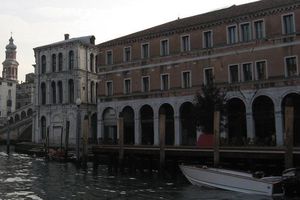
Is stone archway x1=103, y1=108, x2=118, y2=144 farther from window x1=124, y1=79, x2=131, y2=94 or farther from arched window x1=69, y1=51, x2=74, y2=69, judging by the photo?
arched window x1=69, y1=51, x2=74, y2=69

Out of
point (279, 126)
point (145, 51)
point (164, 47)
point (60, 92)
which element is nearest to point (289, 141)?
point (279, 126)

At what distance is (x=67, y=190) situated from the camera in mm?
18609

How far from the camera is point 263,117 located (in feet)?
101

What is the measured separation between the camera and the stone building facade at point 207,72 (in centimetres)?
2970

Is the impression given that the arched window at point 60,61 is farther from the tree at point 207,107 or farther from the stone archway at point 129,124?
the tree at point 207,107

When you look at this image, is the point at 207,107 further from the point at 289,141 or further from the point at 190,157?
the point at 289,141

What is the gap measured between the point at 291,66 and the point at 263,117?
3971 millimetres

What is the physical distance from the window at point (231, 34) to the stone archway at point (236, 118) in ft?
13.7

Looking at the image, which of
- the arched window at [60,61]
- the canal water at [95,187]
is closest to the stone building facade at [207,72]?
the canal water at [95,187]

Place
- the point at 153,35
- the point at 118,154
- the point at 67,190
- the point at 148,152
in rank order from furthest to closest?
the point at 153,35 < the point at 118,154 < the point at 148,152 < the point at 67,190

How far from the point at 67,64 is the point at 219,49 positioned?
71.8ft

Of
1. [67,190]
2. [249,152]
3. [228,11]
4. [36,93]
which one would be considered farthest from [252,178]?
[36,93]

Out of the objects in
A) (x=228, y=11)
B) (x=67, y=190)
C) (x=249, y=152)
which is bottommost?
(x=67, y=190)

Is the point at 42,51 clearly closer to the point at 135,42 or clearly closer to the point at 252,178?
the point at 135,42
